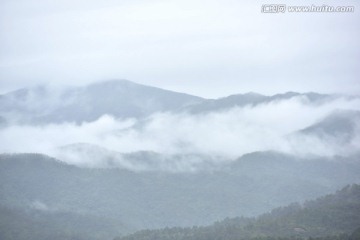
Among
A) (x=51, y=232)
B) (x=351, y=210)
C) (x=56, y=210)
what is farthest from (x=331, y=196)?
(x=56, y=210)

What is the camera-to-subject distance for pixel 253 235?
126 m

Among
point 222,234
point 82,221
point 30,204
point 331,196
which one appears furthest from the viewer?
point 30,204

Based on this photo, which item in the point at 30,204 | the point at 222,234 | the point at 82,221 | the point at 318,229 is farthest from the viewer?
the point at 30,204

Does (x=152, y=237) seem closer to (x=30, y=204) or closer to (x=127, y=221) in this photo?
(x=127, y=221)

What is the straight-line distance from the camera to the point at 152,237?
141875mm

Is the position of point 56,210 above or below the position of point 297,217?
above

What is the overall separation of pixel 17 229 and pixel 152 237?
4078cm

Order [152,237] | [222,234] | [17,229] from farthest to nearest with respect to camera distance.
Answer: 1. [17,229]
2. [152,237]
3. [222,234]

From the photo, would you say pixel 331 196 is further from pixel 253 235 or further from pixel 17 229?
pixel 17 229

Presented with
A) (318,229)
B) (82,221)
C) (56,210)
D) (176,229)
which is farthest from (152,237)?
(56,210)

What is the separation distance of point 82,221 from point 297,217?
72.6 metres

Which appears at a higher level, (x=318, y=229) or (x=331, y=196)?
(x=331, y=196)

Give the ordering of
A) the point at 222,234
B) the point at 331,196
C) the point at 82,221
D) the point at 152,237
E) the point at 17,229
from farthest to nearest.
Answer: the point at 82,221 < the point at 17,229 < the point at 331,196 < the point at 152,237 < the point at 222,234

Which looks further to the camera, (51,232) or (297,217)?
(51,232)
